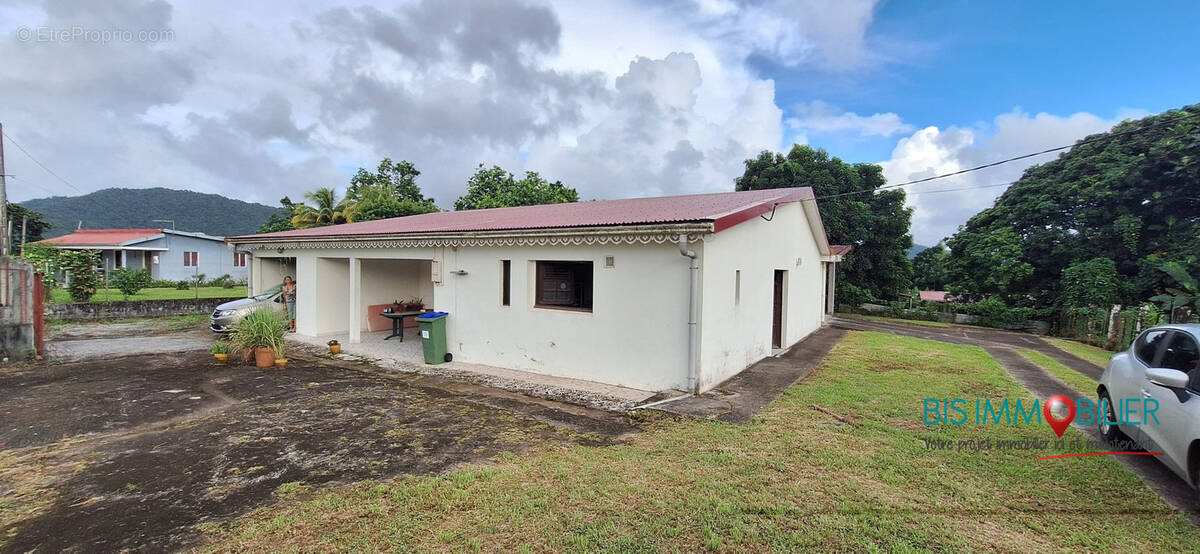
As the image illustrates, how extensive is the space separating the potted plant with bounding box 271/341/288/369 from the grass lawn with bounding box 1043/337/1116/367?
707 inches

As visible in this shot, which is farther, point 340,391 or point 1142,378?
point 340,391

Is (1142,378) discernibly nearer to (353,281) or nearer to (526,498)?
(526,498)

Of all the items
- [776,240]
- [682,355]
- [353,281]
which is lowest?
[682,355]

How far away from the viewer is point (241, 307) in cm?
1265

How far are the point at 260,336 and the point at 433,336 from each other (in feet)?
10.9

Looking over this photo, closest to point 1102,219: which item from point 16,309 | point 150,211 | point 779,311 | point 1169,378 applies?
point 779,311

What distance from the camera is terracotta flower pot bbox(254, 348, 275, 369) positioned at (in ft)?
29.4

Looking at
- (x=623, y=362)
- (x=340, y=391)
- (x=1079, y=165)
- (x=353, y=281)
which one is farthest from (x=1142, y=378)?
(x=1079, y=165)

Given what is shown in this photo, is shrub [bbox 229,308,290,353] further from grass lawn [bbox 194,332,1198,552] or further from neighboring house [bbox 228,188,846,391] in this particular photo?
grass lawn [bbox 194,332,1198,552]

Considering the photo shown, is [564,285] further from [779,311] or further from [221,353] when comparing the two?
[221,353]

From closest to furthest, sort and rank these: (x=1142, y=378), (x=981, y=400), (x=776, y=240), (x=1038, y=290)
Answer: (x=1142, y=378)
(x=981, y=400)
(x=776, y=240)
(x=1038, y=290)

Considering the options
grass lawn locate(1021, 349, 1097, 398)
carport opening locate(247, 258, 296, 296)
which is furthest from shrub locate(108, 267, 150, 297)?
grass lawn locate(1021, 349, 1097, 398)

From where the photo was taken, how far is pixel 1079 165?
2025 centimetres

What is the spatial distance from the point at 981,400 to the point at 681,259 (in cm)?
481
